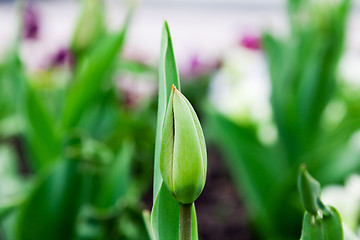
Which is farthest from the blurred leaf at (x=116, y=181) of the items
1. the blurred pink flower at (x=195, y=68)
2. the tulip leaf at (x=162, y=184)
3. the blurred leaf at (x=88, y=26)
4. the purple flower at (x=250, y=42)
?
the purple flower at (x=250, y=42)

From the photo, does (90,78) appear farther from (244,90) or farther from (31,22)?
(244,90)

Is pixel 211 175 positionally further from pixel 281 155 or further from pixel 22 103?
pixel 22 103

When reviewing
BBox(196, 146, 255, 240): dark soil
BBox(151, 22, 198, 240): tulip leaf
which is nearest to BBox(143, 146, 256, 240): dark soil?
BBox(196, 146, 255, 240): dark soil

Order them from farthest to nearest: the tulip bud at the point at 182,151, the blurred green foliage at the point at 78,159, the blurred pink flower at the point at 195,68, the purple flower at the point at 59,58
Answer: the blurred pink flower at the point at 195,68, the purple flower at the point at 59,58, the blurred green foliage at the point at 78,159, the tulip bud at the point at 182,151

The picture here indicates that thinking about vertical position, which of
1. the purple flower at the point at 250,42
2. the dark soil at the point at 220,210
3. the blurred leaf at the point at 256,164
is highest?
the purple flower at the point at 250,42

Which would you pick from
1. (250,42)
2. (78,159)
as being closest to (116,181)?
(78,159)

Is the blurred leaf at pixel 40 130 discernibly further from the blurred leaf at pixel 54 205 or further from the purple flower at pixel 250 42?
the purple flower at pixel 250 42

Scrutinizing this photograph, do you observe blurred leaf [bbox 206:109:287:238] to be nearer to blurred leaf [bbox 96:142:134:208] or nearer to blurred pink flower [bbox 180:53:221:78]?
blurred leaf [bbox 96:142:134:208]

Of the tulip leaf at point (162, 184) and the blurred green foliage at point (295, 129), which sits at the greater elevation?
the tulip leaf at point (162, 184)

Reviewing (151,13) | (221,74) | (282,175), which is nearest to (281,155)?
(282,175)
